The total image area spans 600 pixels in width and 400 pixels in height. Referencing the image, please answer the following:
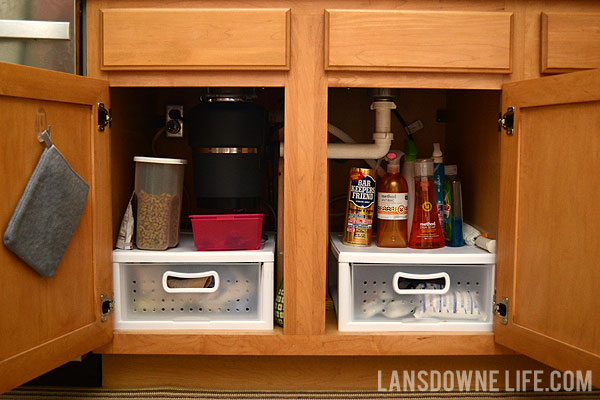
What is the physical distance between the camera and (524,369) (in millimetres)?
1497

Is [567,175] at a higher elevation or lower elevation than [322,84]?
lower

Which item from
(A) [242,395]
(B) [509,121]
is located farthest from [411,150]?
(A) [242,395]

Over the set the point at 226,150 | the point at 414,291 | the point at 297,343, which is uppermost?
the point at 226,150

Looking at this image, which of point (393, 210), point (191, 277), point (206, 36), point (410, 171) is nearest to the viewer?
point (206, 36)

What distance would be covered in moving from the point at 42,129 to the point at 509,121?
3.32 feet

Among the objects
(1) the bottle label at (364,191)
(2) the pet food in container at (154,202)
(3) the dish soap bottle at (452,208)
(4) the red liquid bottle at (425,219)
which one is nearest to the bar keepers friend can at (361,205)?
(1) the bottle label at (364,191)

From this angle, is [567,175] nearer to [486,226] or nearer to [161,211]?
[486,226]

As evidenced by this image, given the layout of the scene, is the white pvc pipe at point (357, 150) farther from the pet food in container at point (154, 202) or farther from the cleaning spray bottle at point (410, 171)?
the pet food in container at point (154, 202)

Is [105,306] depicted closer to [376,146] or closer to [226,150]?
[226,150]

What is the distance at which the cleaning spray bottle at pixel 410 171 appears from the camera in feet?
5.27

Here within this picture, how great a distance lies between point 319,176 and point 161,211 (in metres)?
0.41

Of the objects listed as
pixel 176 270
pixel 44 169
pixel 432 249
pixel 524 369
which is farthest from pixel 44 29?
pixel 524 369

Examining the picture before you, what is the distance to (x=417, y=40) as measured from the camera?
132 centimetres

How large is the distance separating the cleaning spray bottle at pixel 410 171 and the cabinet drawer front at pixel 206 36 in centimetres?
48
